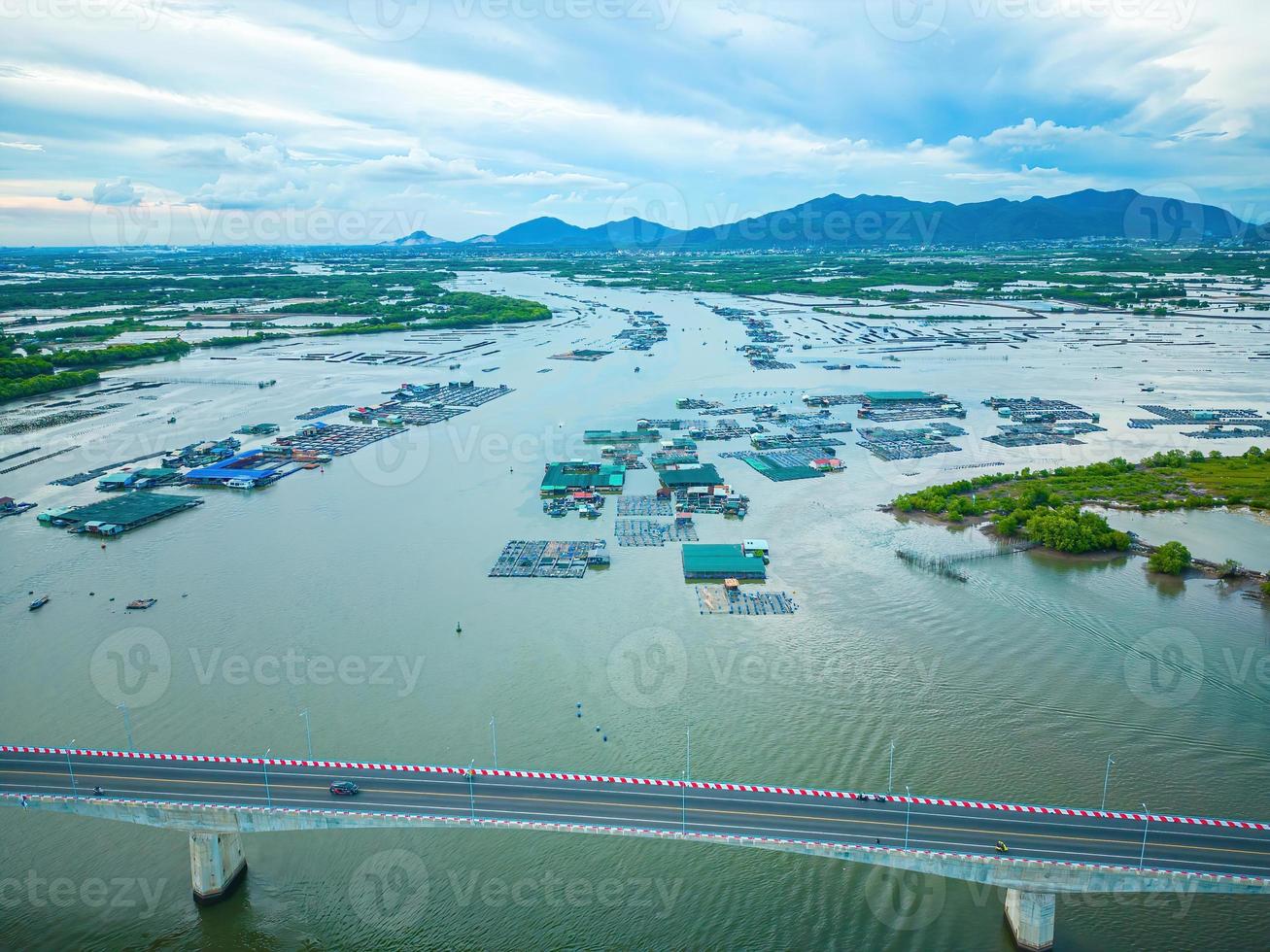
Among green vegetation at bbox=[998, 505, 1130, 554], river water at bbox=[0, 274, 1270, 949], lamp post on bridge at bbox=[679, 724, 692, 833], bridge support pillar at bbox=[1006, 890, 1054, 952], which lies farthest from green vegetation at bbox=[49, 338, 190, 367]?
bridge support pillar at bbox=[1006, 890, 1054, 952]

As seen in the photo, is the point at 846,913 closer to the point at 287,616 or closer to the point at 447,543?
the point at 287,616

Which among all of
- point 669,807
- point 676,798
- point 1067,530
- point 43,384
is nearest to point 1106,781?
point 676,798

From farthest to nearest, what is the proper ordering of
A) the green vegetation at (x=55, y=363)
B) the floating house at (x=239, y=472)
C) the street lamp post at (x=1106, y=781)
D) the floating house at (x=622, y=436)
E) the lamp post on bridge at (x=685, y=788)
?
the green vegetation at (x=55, y=363) → the floating house at (x=622, y=436) → the floating house at (x=239, y=472) → the street lamp post at (x=1106, y=781) → the lamp post on bridge at (x=685, y=788)

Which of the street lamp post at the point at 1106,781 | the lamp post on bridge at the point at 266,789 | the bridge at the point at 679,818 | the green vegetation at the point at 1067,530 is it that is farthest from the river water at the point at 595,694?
the lamp post on bridge at the point at 266,789

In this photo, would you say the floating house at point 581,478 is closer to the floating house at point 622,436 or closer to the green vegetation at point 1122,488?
the floating house at point 622,436

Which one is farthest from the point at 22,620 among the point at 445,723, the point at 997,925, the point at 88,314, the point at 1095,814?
the point at 88,314

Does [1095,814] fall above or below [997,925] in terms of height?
above
